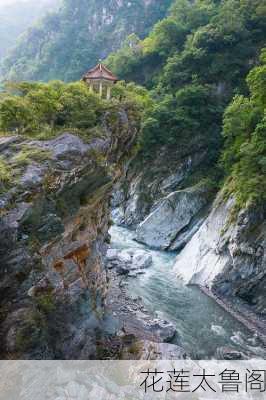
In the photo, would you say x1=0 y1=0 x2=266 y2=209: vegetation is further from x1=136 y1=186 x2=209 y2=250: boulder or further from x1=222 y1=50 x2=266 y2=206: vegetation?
x1=136 y1=186 x2=209 y2=250: boulder

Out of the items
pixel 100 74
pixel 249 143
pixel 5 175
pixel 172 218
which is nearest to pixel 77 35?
pixel 172 218

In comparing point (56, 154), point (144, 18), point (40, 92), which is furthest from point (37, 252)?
point (144, 18)

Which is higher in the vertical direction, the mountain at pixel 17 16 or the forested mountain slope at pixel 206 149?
the mountain at pixel 17 16

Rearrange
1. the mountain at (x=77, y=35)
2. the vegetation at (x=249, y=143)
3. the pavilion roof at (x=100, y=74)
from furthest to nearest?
the mountain at (x=77, y=35)
the vegetation at (x=249, y=143)
the pavilion roof at (x=100, y=74)

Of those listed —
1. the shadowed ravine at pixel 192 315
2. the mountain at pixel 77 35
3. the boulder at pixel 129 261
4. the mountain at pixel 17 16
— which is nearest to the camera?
the shadowed ravine at pixel 192 315

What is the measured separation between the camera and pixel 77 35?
78.8 m

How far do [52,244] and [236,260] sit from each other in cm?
1362

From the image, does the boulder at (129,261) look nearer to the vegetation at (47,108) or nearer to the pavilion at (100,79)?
the pavilion at (100,79)

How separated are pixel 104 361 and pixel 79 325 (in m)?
1.50

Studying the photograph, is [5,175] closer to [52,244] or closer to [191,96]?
[52,244]

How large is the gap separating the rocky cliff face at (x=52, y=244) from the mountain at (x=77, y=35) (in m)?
60.3

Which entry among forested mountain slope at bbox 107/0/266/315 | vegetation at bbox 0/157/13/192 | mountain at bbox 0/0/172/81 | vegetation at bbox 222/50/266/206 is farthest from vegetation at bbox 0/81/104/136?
mountain at bbox 0/0/172/81

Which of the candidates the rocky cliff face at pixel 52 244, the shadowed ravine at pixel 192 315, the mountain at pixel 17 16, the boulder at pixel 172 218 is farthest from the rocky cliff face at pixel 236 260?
the mountain at pixel 17 16

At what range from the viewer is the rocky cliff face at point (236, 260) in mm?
22391
